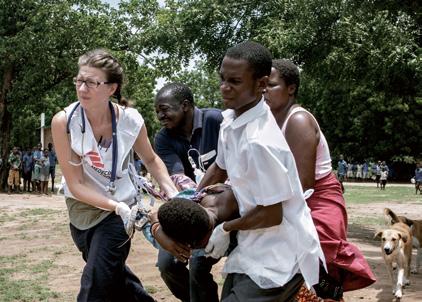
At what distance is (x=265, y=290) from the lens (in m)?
2.72

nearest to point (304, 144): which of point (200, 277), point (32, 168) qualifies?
point (200, 277)

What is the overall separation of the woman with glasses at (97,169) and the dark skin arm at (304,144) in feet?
3.48

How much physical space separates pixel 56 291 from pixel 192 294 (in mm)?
3463

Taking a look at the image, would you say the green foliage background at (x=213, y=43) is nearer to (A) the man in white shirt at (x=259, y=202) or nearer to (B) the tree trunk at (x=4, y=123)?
A: (B) the tree trunk at (x=4, y=123)

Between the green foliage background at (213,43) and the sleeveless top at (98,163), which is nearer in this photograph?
the sleeveless top at (98,163)

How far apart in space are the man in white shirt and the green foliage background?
14.7ft

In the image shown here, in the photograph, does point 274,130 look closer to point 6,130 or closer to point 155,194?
point 155,194

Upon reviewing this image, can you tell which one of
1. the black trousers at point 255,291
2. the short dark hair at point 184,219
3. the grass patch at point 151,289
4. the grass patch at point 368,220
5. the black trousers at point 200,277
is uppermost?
the short dark hair at point 184,219

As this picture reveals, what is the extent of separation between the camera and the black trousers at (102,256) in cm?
378

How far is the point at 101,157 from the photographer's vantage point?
382 centimetres

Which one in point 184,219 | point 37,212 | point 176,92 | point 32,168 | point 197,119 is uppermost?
point 176,92

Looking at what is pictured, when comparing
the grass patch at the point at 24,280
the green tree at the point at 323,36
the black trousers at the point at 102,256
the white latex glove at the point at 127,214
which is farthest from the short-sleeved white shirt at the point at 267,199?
the green tree at the point at 323,36

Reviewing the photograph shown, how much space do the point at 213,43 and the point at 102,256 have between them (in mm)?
14443

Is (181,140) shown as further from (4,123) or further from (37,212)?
(4,123)
